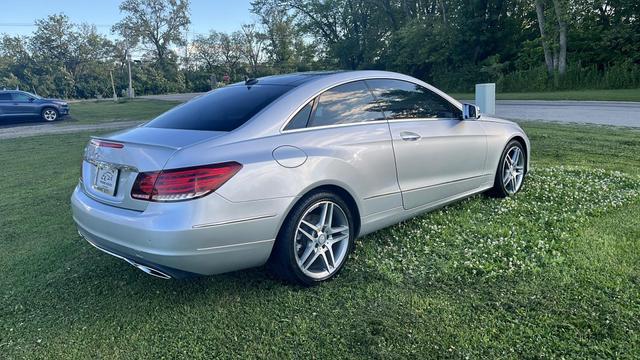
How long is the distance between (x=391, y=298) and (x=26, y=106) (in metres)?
22.4

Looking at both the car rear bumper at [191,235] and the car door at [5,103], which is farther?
the car door at [5,103]

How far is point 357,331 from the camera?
8.55 feet

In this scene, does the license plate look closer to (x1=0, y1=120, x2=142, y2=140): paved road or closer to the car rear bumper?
the car rear bumper

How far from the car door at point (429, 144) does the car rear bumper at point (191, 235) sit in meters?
1.32

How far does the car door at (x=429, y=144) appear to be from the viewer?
3744mm

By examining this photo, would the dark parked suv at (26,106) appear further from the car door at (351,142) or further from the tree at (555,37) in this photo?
the tree at (555,37)

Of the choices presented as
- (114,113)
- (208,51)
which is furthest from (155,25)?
(114,113)

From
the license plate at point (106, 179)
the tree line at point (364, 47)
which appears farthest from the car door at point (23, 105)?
the license plate at point (106, 179)

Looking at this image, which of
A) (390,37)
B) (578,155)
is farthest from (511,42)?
(578,155)

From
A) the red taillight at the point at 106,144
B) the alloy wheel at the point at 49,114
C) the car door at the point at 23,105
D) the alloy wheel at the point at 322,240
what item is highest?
the car door at the point at 23,105

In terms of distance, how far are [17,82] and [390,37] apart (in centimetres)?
4225

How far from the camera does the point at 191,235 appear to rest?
2.60 m

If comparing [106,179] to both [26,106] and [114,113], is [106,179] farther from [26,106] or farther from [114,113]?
[114,113]

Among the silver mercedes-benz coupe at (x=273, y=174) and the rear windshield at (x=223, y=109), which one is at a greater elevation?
the rear windshield at (x=223, y=109)
